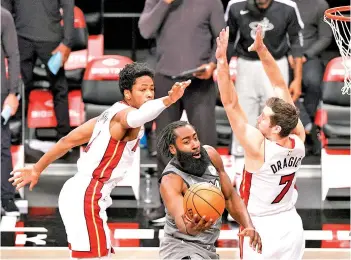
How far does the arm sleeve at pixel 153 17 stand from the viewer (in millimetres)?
7852

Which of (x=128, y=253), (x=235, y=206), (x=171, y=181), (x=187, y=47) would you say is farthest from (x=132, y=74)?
(x=187, y=47)

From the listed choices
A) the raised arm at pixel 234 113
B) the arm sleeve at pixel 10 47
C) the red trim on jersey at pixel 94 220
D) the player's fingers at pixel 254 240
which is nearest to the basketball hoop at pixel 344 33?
the raised arm at pixel 234 113

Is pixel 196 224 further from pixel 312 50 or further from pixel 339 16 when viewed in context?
pixel 312 50

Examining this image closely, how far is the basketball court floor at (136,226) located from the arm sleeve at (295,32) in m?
1.33

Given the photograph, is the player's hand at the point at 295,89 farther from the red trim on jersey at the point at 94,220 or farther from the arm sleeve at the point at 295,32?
the red trim on jersey at the point at 94,220

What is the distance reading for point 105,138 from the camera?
5.59 meters

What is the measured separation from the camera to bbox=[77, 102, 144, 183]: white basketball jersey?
559 cm

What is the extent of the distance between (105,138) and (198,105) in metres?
2.53

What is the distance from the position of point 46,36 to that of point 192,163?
392cm

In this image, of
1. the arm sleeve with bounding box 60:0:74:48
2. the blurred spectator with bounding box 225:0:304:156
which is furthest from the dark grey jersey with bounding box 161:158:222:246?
the arm sleeve with bounding box 60:0:74:48

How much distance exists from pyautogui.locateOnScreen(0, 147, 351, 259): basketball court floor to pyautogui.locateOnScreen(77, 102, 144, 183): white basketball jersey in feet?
5.47

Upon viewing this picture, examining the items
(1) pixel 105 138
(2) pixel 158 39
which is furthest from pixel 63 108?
(1) pixel 105 138

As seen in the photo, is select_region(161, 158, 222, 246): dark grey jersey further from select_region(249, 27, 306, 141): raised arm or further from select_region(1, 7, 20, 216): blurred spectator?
select_region(1, 7, 20, 216): blurred spectator

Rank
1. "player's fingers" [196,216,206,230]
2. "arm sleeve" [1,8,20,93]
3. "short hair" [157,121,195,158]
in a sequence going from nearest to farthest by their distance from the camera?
1. "player's fingers" [196,216,206,230]
2. "short hair" [157,121,195,158]
3. "arm sleeve" [1,8,20,93]
